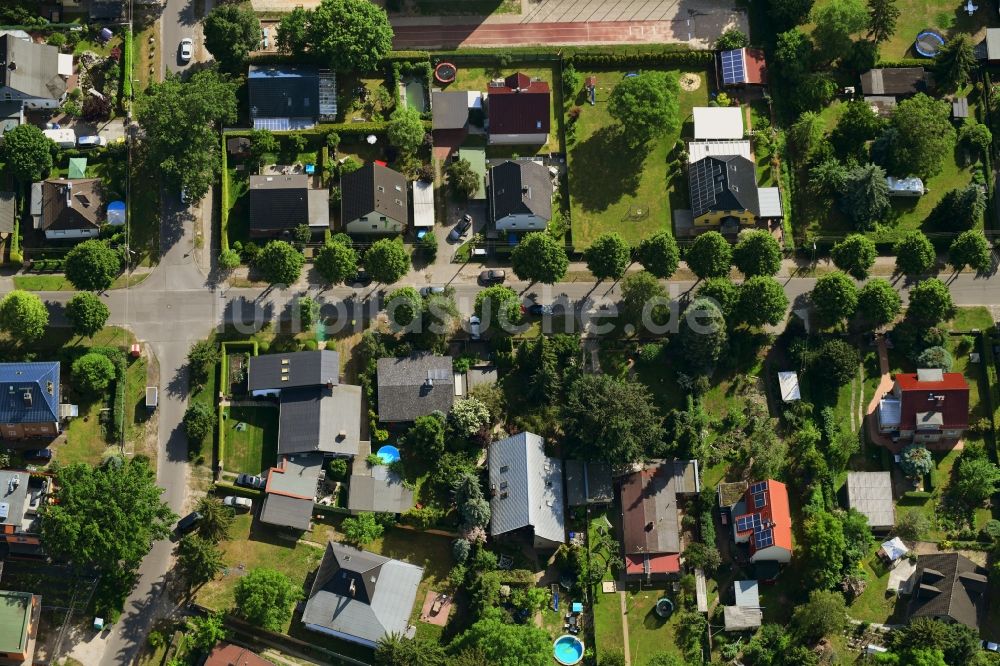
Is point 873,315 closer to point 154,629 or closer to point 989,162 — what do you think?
point 989,162

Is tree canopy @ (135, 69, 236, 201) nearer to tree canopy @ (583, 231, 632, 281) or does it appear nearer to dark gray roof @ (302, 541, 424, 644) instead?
tree canopy @ (583, 231, 632, 281)

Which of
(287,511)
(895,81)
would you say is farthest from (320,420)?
(895,81)

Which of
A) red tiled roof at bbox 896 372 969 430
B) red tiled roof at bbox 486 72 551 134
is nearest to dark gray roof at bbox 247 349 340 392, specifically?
red tiled roof at bbox 486 72 551 134

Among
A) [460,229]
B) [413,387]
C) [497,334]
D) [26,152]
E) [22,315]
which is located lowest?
[413,387]

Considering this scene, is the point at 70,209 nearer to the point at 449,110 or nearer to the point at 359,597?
the point at 449,110

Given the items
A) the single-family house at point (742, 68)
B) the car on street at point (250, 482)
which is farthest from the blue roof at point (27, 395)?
the single-family house at point (742, 68)

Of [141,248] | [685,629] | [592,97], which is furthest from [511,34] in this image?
[685,629]
